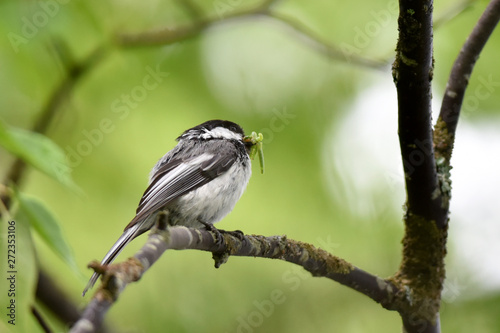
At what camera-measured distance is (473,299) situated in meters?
3.42

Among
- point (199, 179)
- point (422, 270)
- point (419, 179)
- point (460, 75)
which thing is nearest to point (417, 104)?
point (419, 179)

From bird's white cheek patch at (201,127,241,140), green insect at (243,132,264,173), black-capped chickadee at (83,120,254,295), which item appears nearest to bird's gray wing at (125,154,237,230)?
black-capped chickadee at (83,120,254,295)

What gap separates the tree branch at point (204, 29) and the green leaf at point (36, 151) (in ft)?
5.71

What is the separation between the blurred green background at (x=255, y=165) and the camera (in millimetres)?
3412

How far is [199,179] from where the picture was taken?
9.12 ft

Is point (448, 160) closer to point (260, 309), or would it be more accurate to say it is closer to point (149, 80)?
point (260, 309)

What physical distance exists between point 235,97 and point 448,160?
170cm

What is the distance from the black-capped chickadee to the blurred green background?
1.46 ft

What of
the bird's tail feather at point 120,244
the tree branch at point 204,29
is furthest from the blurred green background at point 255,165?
the bird's tail feather at point 120,244

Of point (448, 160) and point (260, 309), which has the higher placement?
point (448, 160)

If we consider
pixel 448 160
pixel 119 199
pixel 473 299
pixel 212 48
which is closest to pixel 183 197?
pixel 119 199

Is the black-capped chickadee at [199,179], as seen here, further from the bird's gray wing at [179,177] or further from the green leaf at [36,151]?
the green leaf at [36,151]

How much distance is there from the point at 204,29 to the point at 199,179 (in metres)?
0.98

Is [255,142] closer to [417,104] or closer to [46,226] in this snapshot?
[417,104]
